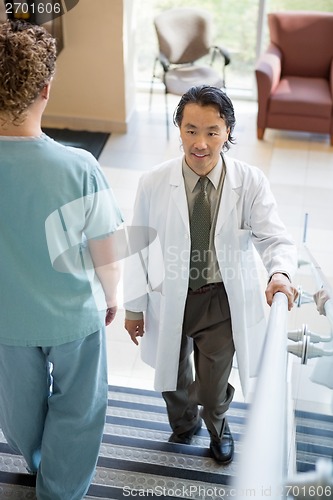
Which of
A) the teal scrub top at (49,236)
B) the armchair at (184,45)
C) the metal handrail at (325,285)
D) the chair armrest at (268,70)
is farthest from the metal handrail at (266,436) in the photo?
the armchair at (184,45)

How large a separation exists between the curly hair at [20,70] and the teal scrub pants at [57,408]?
2.58 ft

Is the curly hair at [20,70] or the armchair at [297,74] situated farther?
the armchair at [297,74]

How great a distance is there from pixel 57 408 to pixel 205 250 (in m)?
0.76

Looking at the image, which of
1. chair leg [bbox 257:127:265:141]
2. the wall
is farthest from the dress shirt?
chair leg [bbox 257:127:265:141]

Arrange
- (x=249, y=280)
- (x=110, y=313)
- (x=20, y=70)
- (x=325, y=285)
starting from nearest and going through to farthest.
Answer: (x=20, y=70) → (x=325, y=285) → (x=110, y=313) → (x=249, y=280)

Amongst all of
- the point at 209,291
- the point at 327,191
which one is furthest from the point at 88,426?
the point at 327,191

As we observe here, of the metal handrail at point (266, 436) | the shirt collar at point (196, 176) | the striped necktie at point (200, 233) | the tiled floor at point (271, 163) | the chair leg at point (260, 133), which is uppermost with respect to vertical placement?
the metal handrail at point (266, 436)

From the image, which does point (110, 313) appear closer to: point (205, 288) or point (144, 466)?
point (205, 288)

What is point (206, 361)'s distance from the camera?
2.84 metres

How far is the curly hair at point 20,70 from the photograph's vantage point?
199cm

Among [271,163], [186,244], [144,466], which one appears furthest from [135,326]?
[271,163]

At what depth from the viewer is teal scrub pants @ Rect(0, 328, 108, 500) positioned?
2441mm

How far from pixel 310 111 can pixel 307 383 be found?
432 cm

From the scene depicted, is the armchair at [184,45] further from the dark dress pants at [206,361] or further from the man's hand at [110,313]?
the man's hand at [110,313]
